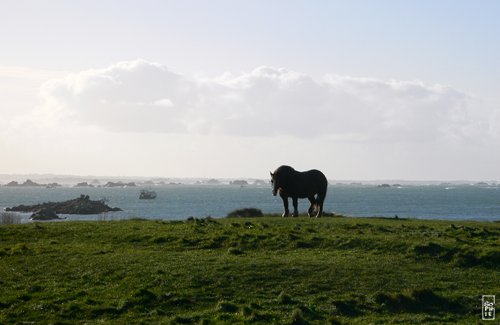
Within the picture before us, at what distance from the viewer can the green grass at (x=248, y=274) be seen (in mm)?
20375

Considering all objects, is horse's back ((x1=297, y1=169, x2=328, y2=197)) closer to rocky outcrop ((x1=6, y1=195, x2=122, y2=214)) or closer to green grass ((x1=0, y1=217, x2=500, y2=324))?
green grass ((x1=0, y1=217, x2=500, y2=324))

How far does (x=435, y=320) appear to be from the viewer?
19.8m

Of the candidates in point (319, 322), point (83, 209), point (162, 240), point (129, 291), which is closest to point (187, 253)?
point (162, 240)

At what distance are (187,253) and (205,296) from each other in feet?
20.9

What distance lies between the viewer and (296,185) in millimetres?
44250

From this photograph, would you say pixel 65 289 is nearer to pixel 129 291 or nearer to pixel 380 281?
pixel 129 291

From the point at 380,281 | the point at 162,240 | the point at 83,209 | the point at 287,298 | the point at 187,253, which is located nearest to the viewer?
the point at 287,298

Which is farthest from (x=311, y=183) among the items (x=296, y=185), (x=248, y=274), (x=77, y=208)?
(x=77, y=208)
